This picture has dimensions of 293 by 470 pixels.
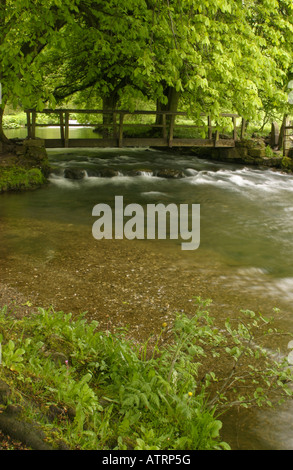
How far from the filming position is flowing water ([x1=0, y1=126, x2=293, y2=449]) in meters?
5.39

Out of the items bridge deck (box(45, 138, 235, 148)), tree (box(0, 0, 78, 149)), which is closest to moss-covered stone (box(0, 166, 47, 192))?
tree (box(0, 0, 78, 149))

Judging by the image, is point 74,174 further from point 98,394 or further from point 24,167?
point 98,394

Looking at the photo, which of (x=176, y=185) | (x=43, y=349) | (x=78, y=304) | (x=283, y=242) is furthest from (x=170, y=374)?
(x=176, y=185)

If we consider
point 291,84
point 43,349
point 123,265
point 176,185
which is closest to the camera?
point 43,349

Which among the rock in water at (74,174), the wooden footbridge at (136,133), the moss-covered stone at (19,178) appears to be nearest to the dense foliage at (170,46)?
the moss-covered stone at (19,178)

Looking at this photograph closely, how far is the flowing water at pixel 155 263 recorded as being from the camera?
5.39 metres

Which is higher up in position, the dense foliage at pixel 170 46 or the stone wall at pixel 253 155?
the dense foliage at pixel 170 46

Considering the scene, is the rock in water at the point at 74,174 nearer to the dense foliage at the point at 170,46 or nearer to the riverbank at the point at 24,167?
the riverbank at the point at 24,167

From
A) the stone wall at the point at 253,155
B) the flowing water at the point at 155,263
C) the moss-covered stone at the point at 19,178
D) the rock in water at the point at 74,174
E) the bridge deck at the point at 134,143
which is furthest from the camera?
the stone wall at the point at 253,155

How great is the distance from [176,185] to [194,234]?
6420mm

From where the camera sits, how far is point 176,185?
15352 mm

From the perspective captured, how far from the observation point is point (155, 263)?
283 inches

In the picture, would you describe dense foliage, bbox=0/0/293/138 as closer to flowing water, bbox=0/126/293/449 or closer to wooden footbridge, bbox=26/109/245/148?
flowing water, bbox=0/126/293/449
